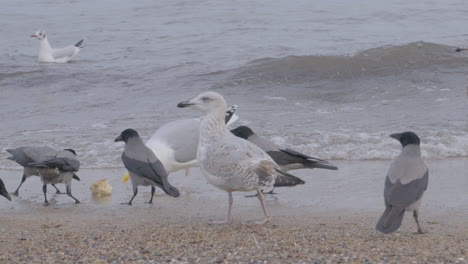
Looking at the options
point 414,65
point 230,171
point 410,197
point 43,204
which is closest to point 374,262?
point 410,197

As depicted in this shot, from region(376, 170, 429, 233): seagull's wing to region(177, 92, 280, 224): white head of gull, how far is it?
0.89m

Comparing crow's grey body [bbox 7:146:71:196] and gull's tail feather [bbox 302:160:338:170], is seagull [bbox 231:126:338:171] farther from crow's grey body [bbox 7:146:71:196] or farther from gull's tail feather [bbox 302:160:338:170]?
crow's grey body [bbox 7:146:71:196]

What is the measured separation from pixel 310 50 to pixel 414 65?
259 centimetres

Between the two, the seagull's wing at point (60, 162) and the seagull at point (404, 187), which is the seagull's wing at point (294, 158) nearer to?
the seagull at point (404, 187)

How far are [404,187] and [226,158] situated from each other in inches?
52.7

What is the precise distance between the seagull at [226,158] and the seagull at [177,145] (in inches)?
75.6

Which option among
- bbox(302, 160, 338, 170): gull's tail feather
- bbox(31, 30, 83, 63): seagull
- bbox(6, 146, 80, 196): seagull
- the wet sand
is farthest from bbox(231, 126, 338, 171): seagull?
bbox(31, 30, 83, 63): seagull

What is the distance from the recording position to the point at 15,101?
13.9 metres

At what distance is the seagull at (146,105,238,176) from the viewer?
8141 mm

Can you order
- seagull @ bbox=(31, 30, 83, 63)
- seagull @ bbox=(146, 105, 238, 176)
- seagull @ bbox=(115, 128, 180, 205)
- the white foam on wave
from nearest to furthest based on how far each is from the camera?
seagull @ bbox=(115, 128, 180, 205) < seagull @ bbox=(146, 105, 238, 176) < the white foam on wave < seagull @ bbox=(31, 30, 83, 63)

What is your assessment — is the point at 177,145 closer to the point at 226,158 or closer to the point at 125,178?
the point at 125,178

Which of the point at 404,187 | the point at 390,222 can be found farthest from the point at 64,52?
the point at 390,222

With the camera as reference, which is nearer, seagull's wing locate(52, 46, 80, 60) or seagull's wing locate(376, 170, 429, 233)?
seagull's wing locate(376, 170, 429, 233)

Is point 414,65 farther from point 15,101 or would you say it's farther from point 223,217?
point 223,217
